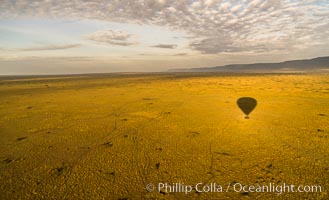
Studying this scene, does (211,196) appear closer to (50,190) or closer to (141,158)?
(141,158)

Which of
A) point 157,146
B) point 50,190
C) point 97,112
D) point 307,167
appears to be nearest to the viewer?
point 50,190

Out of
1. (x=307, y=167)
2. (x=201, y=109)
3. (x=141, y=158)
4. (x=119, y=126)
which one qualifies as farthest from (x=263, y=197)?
(x=201, y=109)

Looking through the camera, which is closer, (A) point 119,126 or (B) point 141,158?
(B) point 141,158

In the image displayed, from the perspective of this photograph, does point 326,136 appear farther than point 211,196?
Yes

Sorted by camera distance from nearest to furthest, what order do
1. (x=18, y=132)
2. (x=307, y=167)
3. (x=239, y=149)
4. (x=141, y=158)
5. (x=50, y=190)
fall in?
(x=50, y=190), (x=307, y=167), (x=141, y=158), (x=239, y=149), (x=18, y=132)

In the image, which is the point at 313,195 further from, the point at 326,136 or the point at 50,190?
the point at 50,190

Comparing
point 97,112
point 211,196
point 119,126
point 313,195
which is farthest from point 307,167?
point 97,112

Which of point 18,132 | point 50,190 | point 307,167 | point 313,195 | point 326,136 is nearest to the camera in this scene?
point 313,195

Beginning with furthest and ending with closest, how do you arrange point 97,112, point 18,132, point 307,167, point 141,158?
point 97,112 → point 18,132 → point 141,158 → point 307,167

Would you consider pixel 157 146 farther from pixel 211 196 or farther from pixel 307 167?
pixel 307 167
